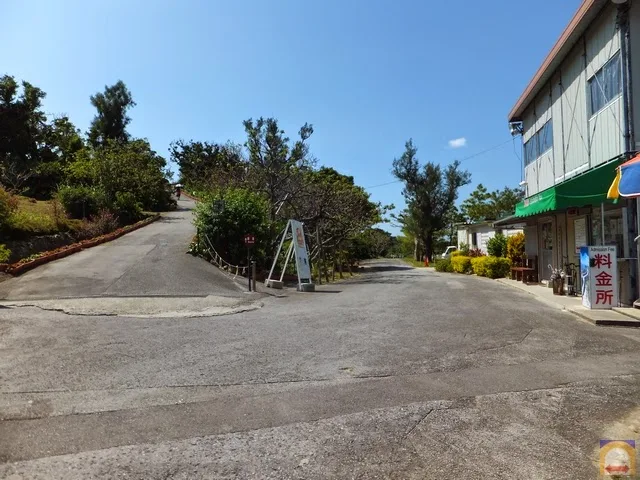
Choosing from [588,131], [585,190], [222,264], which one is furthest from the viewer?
[222,264]

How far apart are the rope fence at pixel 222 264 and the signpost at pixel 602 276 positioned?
1135cm

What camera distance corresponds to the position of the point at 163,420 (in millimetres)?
4789

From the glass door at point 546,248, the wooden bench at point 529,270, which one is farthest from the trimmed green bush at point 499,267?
the glass door at point 546,248

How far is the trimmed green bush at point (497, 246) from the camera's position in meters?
28.7

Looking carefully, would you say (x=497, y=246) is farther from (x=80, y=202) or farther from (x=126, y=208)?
(x=80, y=202)

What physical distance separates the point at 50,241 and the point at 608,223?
60.1ft

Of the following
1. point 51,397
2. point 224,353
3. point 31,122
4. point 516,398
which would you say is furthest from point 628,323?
point 31,122

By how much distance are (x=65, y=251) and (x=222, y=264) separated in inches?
220

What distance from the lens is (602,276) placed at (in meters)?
11.1

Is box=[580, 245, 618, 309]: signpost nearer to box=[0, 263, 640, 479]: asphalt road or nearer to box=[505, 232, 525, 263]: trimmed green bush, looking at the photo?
box=[0, 263, 640, 479]: asphalt road

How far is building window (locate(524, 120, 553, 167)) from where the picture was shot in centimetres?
1795

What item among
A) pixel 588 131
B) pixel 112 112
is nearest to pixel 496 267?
pixel 588 131

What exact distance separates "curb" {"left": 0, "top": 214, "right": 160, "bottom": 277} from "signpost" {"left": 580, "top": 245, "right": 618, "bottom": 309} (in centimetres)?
1557

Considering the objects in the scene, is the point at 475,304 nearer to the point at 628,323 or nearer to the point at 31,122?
the point at 628,323
